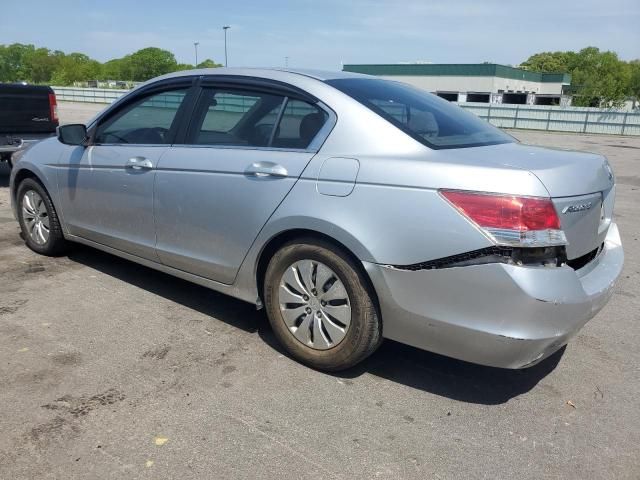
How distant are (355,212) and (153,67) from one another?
126m

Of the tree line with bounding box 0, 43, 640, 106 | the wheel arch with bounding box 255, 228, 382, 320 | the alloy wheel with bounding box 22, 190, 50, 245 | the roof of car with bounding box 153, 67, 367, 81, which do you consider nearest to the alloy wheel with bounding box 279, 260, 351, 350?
the wheel arch with bounding box 255, 228, 382, 320

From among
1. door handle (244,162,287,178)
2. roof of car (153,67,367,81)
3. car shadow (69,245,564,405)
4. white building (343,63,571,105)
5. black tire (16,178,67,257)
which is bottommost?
car shadow (69,245,564,405)

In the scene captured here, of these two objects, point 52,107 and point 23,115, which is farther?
point 52,107

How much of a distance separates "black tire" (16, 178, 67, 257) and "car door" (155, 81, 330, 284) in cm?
154

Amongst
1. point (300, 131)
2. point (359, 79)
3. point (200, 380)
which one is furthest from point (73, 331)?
point (359, 79)

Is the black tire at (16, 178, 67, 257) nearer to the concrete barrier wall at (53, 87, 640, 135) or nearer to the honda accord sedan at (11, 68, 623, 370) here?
the honda accord sedan at (11, 68, 623, 370)

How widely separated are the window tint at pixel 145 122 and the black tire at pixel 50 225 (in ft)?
3.05

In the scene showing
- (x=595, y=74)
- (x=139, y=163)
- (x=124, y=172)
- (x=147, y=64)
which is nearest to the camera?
(x=139, y=163)

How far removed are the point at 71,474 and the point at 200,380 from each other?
883 mm

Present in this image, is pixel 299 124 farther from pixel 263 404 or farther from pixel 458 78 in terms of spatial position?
pixel 458 78

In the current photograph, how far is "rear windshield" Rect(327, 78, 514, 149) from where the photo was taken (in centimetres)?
310

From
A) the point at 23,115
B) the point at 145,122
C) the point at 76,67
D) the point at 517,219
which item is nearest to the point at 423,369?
the point at 517,219

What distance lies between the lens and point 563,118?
33.2 meters

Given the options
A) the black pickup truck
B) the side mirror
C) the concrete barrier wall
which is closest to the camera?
the side mirror
